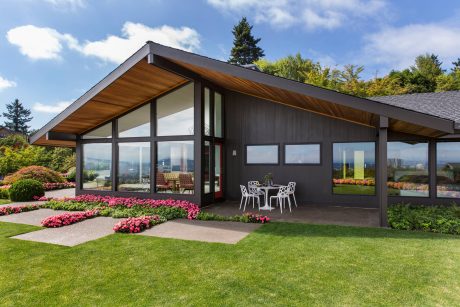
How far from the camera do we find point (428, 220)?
638cm

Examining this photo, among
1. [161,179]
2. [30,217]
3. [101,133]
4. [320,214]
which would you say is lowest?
[30,217]

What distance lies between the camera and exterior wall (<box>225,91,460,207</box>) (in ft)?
30.5

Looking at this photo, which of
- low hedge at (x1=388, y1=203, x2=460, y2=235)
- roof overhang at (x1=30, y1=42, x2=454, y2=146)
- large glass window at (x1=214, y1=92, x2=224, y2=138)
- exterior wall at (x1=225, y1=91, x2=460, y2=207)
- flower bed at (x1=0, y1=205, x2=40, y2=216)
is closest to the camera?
low hedge at (x1=388, y1=203, x2=460, y2=235)

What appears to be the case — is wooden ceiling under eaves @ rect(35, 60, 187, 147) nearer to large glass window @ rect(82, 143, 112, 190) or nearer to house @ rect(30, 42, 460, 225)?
house @ rect(30, 42, 460, 225)

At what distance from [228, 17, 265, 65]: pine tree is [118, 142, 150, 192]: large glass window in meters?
29.9

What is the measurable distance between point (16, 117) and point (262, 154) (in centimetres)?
6234

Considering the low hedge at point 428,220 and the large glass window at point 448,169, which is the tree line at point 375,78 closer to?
the large glass window at point 448,169

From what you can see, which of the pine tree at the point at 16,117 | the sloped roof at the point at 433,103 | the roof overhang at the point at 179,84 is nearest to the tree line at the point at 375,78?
the sloped roof at the point at 433,103

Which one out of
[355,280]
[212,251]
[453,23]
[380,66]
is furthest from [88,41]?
[453,23]

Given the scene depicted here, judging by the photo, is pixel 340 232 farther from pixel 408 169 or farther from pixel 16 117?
pixel 16 117

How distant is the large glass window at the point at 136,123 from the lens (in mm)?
10141

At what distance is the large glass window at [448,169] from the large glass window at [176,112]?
23.5 ft

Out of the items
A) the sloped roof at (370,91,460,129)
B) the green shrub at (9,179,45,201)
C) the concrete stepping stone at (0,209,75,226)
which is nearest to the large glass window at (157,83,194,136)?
the concrete stepping stone at (0,209,75,226)

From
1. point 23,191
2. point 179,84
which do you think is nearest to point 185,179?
point 179,84
